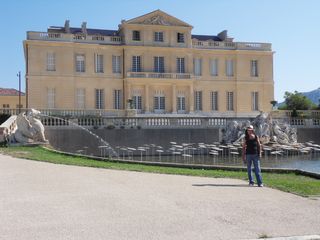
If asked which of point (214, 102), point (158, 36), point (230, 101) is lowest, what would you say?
point (214, 102)

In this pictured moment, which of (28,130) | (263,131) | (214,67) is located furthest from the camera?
(214,67)

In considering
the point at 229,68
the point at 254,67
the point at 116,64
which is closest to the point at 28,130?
the point at 116,64

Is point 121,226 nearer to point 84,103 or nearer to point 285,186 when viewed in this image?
point 285,186

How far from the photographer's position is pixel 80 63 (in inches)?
1826

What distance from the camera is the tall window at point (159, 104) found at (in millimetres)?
48375

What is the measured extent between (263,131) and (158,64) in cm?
2102

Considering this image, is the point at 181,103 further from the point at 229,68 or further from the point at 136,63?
the point at 229,68

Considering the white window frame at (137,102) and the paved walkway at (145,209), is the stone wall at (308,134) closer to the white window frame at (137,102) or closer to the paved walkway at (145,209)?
the white window frame at (137,102)

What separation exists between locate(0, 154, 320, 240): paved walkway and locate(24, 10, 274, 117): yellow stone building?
113 feet

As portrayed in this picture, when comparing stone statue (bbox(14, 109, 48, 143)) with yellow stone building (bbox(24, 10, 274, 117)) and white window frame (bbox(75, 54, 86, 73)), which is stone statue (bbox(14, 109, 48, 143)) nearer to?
yellow stone building (bbox(24, 10, 274, 117))

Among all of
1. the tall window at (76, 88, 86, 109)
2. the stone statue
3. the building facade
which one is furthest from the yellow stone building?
the stone statue

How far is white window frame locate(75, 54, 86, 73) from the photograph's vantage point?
4612 centimetres

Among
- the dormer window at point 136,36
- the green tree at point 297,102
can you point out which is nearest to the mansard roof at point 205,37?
the dormer window at point 136,36

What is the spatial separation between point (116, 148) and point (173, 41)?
73.6 feet
